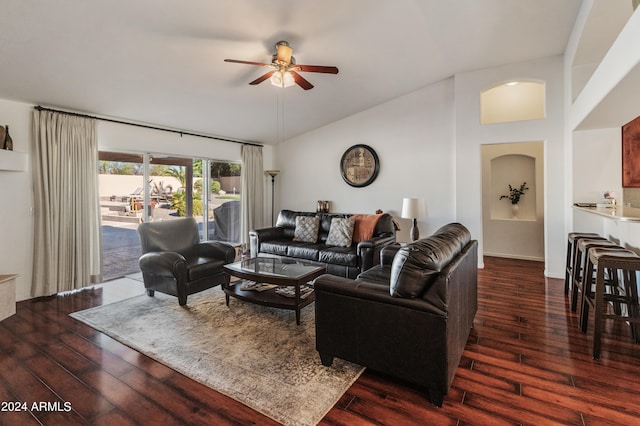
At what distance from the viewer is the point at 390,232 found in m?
4.91

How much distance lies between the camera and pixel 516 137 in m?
4.82

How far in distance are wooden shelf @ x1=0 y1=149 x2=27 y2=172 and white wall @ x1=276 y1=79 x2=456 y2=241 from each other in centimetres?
447

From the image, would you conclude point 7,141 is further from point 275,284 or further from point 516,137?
point 516,137

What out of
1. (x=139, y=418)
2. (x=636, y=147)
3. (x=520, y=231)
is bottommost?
(x=139, y=418)

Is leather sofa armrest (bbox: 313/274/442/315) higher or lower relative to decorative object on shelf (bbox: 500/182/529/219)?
lower

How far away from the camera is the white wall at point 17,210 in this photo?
3.67 metres

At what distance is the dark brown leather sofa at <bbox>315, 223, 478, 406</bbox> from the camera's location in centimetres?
186

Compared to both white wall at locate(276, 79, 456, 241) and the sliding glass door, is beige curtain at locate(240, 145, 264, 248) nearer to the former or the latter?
the sliding glass door

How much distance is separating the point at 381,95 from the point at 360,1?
2586mm

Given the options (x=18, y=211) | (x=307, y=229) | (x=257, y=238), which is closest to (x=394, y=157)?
(x=307, y=229)

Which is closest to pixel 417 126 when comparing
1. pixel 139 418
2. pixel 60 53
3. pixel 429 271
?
pixel 429 271

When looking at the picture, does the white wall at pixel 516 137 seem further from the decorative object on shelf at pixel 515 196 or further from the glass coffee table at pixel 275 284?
the glass coffee table at pixel 275 284

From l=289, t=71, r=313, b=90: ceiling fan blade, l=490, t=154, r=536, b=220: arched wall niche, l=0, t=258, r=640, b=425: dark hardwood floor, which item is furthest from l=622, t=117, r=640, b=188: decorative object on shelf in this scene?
l=289, t=71, r=313, b=90: ceiling fan blade

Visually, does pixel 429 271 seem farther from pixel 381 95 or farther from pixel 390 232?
pixel 381 95
